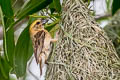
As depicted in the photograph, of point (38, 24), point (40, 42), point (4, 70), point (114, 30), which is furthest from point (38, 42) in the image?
point (114, 30)

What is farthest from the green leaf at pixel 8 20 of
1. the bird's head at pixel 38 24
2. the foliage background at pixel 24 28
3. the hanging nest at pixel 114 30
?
the hanging nest at pixel 114 30

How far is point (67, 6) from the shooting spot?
7.07ft

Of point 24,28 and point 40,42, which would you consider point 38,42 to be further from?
point 24,28

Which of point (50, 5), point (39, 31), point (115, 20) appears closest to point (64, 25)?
point (39, 31)

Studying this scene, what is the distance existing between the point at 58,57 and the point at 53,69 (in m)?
0.07

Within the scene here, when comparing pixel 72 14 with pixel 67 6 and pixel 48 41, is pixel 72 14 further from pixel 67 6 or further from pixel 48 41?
pixel 48 41

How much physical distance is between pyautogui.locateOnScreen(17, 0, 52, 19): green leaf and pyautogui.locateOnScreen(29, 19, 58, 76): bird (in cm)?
11

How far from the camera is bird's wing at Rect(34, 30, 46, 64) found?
2221 millimetres

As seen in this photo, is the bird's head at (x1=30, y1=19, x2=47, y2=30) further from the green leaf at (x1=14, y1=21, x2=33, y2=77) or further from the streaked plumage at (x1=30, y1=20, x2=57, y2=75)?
the green leaf at (x1=14, y1=21, x2=33, y2=77)

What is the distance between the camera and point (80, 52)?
78.5 inches

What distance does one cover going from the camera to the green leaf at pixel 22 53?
8.09 ft

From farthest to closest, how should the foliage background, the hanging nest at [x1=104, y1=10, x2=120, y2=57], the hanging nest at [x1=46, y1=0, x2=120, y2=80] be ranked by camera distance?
the hanging nest at [x1=104, y1=10, x2=120, y2=57]
the foliage background
the hanging nest at [x1=46, y1=0, x2=120, y2=80]

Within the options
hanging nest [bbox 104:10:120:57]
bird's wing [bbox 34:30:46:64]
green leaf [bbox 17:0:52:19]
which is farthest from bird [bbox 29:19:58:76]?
hanging nest [bbox 104:10:120:57]

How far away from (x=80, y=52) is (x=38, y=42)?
1.15 ft
